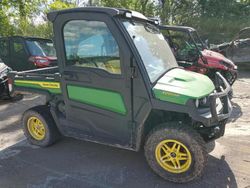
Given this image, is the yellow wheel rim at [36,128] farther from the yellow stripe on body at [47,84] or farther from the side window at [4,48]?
the side window at [4,48]

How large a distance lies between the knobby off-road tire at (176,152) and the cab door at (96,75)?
368 mm

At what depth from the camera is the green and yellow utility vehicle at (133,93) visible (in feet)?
9.96

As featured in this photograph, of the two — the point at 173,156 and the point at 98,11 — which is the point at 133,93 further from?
the point at 98,11

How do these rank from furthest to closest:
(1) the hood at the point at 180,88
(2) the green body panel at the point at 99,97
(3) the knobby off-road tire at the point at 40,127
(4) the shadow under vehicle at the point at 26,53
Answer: (4) the shadow under vehicle at the point at 26,53, (3) the knobby off-road tire at the point at 40,127, (2) the green body panel at the point at 99,97, (1) the hood at the point at 180,88

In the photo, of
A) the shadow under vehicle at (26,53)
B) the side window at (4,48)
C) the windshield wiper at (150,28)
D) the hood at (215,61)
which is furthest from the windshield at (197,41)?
the side window at (4,48)

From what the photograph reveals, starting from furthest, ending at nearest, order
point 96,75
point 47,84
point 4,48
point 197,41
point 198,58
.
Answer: point 4,48 < point 197,41 < point 198,58 < point 47,84 < point 96,75

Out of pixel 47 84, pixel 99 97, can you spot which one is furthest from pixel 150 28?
pixel 47 84

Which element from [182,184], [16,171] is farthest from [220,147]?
[16,171]

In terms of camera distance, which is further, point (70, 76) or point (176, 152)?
point (70, 76)

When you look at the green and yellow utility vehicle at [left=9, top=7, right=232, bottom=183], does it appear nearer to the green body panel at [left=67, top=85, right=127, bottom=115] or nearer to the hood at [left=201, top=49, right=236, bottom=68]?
the green body panel at [left=67, top=85, right=127, bottom=115]

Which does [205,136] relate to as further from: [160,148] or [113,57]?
[113,57]

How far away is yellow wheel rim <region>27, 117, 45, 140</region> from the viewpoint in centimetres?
421

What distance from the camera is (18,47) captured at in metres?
7.91

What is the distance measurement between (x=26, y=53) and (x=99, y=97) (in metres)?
5.10
